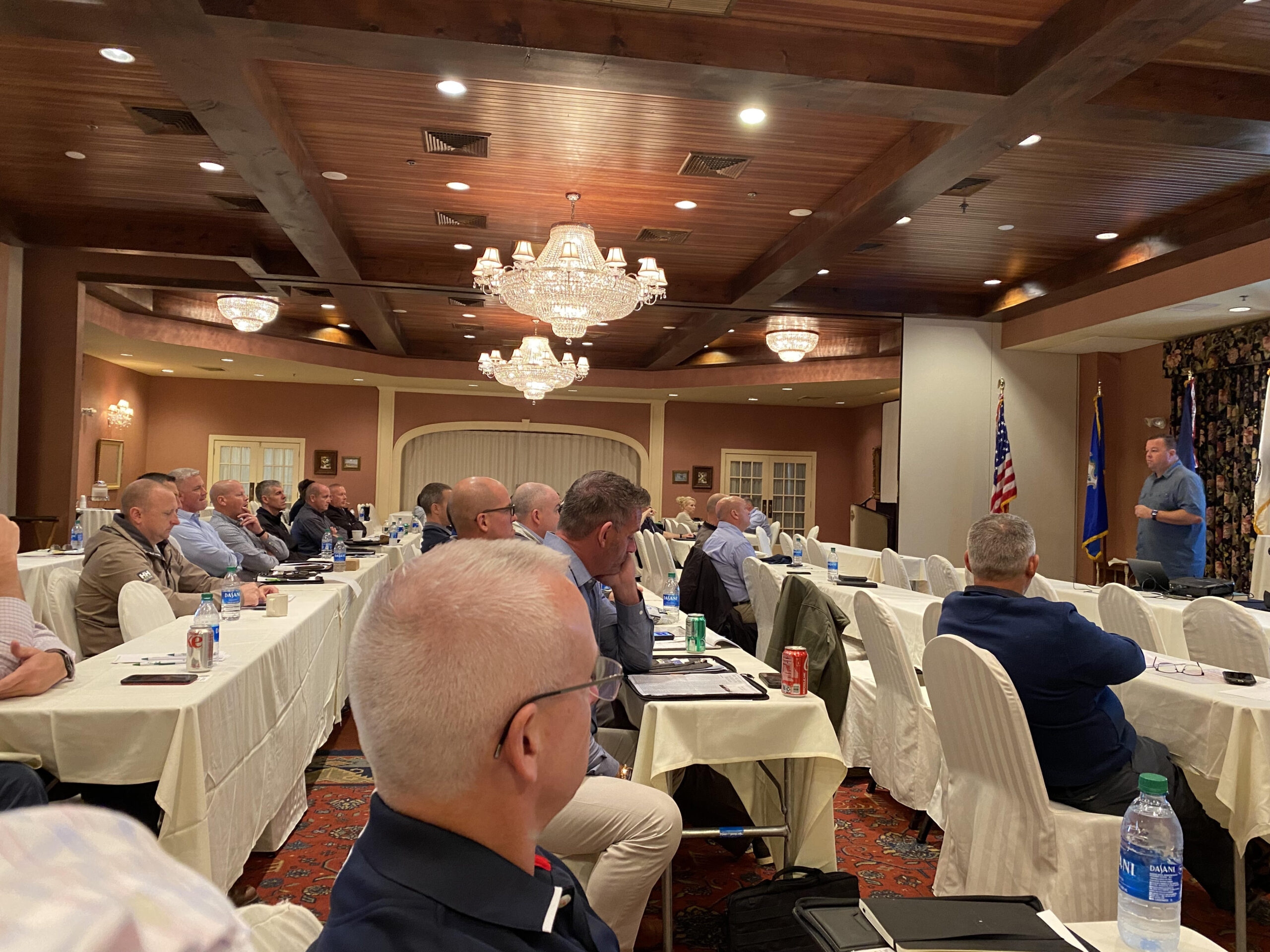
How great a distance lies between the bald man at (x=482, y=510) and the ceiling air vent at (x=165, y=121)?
2.92 meters

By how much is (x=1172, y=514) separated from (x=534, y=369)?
21.7ft

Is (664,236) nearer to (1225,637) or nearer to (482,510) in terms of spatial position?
(482,510)

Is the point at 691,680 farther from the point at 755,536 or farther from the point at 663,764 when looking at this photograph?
the point at 755,536

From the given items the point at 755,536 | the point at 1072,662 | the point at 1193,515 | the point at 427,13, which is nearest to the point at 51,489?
the point at 427,13

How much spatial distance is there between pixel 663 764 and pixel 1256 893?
2145 mm

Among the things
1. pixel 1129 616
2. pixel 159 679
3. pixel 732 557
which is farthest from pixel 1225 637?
pixel 159 679

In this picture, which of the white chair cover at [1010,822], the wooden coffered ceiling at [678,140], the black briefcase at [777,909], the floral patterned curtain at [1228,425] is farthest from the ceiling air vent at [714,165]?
the floral patterned curtain at [1228,425]

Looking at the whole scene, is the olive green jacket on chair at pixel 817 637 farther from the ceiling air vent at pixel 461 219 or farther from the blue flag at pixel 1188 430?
the blue flag at pixel 1188 430

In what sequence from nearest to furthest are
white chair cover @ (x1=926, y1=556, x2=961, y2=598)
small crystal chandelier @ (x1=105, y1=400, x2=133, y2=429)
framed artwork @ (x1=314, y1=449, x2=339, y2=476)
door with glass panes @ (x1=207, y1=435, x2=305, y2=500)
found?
1. white chair cover @ (x1=926, y1=556, x2=961, y2=598)
2. small crystal chandelier @ (x1=105, y1=400, x2=133, y2=429)
3. door with glass panes @ (x1=207, y1=435, x2=305, y2=500)
4. framed artwork @ (x1=314, y1=449, x2=339, y2=476)

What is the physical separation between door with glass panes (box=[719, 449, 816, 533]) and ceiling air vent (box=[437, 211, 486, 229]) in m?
10.6

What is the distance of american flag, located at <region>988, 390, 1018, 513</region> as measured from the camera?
31.8 ft

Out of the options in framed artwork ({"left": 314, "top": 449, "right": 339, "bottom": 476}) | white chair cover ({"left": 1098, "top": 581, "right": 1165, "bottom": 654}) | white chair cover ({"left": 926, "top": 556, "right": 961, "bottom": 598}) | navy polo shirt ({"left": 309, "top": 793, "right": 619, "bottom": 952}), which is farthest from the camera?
framed artwork ({"left": 314, "top": 449, "right": 339, "bottom": 476})

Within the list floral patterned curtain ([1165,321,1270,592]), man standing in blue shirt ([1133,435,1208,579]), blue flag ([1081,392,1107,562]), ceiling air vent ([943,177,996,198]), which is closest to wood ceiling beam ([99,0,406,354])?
ceiling air vent ([943,177,996,198])

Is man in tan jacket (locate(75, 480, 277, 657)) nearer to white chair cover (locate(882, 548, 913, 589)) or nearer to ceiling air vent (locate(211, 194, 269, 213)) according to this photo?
ceiling air vent (locate(211, 194, 269, 213))
